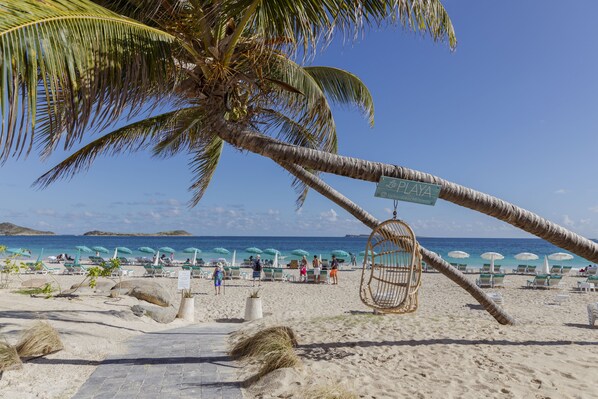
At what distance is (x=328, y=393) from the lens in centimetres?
387

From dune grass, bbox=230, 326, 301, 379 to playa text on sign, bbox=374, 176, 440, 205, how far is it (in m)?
2.17

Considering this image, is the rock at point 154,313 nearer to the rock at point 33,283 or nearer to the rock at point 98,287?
the rock at point 98,287

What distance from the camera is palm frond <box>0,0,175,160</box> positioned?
2639 millimetres

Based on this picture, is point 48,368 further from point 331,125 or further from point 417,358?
point 331,125

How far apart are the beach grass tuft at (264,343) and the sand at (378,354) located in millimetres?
259


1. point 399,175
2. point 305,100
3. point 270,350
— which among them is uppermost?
point 305,100

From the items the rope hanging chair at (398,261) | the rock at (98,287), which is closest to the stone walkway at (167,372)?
the rope hanging chair at (398,261)

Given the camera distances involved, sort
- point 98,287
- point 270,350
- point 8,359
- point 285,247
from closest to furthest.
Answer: point 8,359 → point 270,350 → point 98,287 → point 285,247

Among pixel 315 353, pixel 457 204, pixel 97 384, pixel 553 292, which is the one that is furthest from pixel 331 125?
pixel 553 292

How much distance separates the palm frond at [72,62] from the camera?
2.64 m

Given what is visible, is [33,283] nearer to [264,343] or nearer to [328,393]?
[264,343]

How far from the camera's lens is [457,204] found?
4637mm

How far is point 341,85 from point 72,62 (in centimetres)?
474

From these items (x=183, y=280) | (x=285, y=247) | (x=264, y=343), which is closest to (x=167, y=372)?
(x=264, y=343)
